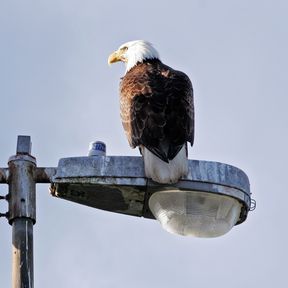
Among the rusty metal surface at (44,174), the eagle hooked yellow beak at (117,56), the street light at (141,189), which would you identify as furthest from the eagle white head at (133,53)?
the rusty metal surface at (44,174)

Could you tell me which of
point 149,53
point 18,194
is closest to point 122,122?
point 149,53

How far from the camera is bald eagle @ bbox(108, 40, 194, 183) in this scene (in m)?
5.46

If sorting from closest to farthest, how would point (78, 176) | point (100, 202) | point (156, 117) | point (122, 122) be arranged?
1. point (78, 176)
2. point (100, 202)
3. point (156, 117)
4. point (122, 122)

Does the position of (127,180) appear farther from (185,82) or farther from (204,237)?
(185,82)

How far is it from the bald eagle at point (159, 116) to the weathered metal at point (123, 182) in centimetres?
9

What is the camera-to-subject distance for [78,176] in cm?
469

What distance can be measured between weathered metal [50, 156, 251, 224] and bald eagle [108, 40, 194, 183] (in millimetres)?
88

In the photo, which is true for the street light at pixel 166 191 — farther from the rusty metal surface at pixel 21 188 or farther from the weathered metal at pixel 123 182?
the rusty metal surface at pixel 21 188

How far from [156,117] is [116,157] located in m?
1.91

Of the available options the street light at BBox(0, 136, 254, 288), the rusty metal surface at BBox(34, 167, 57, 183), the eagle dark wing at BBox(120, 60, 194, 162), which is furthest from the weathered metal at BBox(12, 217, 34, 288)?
the eagle dark wing at BBox(120, 60, 194, 162)

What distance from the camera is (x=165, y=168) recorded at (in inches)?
212

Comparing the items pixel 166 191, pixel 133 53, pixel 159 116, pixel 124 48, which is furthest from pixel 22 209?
pixel 124 48

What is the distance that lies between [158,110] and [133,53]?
2.62 metres

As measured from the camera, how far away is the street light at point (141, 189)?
4.55m
